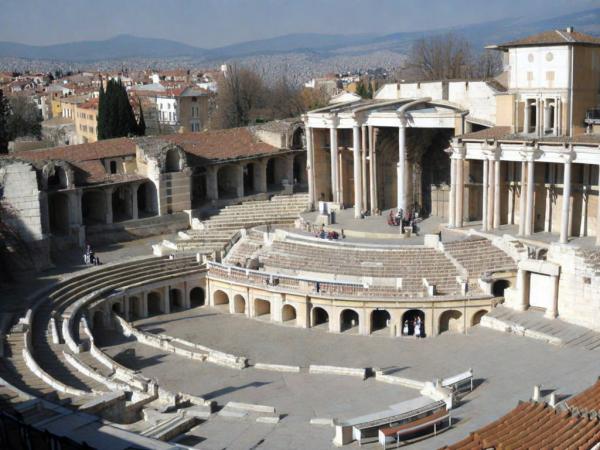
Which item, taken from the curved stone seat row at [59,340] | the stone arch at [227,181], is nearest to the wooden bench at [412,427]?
the curved stone seat row at [59,340]

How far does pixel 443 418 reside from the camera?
73.9 ft

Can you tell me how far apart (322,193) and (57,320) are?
20.0 meters

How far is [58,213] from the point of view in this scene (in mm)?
44281

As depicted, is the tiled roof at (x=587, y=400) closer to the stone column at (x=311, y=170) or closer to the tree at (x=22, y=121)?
the stone column at (x=311, y=170)

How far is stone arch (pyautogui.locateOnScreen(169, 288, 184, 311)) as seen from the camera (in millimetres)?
40469

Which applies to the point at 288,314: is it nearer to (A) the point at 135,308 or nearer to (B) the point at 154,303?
(B) the point at 154,303

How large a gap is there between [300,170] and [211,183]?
25.8 ft

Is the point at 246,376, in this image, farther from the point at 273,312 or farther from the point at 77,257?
the point at 77,257

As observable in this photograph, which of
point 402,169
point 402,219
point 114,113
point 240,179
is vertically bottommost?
point 402,219

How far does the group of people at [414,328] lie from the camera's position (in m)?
34.3

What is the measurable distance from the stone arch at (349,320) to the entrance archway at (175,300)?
29.2ft

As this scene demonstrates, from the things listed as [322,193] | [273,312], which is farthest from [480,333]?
[322,193]

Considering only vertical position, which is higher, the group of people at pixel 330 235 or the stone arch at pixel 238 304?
the group of people at pixel 330 235

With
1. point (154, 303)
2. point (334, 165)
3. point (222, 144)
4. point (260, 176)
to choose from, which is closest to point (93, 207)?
point (154, 303)
